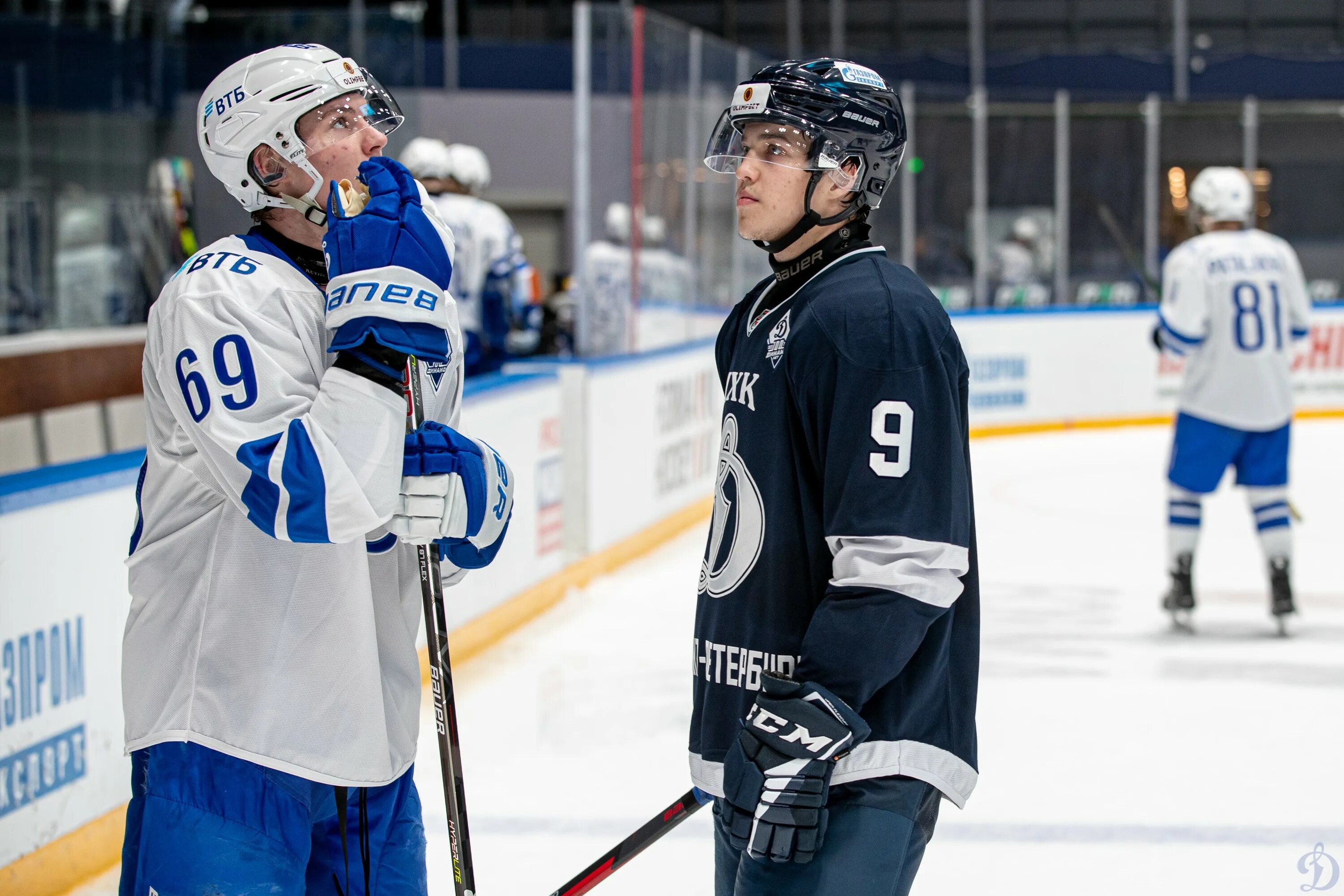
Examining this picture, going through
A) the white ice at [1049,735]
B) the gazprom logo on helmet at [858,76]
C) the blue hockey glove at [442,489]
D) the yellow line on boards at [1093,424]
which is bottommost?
the white ice at [1049,735]

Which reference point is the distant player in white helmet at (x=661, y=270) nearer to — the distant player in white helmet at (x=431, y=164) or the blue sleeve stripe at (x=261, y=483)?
the distant player in white helmet at (x=431, y=164)

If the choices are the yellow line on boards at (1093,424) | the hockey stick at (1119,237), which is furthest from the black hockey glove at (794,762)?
the hockey stick at (1119,237)

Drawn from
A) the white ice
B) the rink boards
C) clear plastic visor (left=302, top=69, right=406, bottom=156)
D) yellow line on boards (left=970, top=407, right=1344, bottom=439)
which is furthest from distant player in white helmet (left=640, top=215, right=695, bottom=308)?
clear plastic visor (left=302, top=69, right=406, bottom=156)

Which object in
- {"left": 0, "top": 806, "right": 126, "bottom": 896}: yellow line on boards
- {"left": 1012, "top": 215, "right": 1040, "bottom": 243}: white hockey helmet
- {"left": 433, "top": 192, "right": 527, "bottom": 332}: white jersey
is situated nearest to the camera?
{"left": 0, "top": 806, "right": 126, "bottom": 896}: yellow line on boards

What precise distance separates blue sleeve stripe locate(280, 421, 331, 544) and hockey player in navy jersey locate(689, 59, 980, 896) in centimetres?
41

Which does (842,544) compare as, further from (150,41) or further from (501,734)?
(150,41)

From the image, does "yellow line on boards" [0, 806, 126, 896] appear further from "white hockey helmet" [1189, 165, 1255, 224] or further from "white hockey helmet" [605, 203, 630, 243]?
"white hockey helmet" [1189, 165, 1255, 224]

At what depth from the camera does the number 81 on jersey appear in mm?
1326

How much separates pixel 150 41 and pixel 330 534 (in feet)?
25.4

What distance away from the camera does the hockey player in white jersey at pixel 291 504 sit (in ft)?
4.42

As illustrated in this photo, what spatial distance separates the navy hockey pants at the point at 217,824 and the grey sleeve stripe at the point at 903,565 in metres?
0.57

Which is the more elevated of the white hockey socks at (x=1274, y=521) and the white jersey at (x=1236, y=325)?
the white jersey at (x=1236, y=325)

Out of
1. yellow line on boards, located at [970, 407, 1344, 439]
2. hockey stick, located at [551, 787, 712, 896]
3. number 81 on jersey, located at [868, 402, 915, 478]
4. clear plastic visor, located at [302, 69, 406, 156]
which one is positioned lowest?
yellow line on boards, located at [970, 407, 1344, 439]

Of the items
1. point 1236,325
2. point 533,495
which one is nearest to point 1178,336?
point 1236,325
